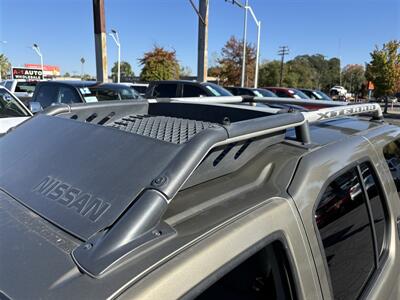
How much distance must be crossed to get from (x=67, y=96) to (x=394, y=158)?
27.1 feet

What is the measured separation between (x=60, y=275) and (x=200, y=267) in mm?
332

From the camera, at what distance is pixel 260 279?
1.29 meters

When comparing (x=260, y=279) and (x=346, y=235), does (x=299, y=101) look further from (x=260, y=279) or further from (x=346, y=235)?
(x=260, y=279)

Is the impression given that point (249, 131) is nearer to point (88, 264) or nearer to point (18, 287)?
point (88, 264)

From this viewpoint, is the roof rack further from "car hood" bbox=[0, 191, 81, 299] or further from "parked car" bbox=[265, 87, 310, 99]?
"parked car" bbox=[265, 87, 310, 99]

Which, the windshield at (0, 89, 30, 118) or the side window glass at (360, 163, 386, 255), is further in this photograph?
the windshield at (0, 89, 30, 118)

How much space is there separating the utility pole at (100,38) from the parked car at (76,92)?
9.59 feet

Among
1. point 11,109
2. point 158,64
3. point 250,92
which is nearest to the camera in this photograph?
point 11,109

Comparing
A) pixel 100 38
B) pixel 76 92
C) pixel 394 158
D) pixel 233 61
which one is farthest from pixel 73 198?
pixel 233 61

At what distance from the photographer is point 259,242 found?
1.08 m

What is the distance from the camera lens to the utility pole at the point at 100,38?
1183 centimetres

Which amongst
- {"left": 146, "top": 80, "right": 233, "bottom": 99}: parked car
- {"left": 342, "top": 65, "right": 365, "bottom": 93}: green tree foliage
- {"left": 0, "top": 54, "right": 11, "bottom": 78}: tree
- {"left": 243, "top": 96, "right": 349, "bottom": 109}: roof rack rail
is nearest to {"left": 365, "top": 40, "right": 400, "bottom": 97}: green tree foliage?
{"left": 146, "top": 80, "right": 233, "bottom": 99}: parked car

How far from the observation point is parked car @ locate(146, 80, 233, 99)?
1116cm

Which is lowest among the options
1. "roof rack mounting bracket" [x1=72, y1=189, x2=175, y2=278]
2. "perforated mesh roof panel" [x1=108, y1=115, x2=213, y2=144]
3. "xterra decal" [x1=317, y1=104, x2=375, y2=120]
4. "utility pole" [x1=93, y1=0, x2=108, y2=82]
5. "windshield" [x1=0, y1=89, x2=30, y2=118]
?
"windshield" [x1=0, y1=89, x2=30, y2=118]
